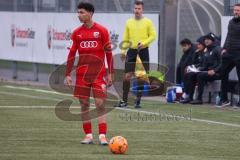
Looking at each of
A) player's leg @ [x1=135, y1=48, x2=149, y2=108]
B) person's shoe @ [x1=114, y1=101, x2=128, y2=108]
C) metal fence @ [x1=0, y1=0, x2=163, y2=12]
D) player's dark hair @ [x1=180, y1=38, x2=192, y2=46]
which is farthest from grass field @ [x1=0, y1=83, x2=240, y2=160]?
metal fence @ [x1=0, y1=0, x2=163, y2=12]

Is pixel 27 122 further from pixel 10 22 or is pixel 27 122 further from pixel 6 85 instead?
pixel 10 22

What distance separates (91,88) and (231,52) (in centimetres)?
690

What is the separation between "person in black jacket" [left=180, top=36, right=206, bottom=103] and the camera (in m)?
19.6

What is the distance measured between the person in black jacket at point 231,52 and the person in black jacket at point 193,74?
0.82 m

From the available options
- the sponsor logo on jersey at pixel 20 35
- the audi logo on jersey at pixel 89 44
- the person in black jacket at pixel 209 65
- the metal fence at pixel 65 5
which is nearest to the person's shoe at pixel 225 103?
the person in black jacket at pixel 209 65

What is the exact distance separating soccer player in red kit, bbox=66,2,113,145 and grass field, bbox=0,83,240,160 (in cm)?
65

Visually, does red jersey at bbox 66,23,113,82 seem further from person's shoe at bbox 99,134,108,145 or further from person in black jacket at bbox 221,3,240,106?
person in black jacket at bbox 221,3,240,106

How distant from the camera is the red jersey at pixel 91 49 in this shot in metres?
12.3

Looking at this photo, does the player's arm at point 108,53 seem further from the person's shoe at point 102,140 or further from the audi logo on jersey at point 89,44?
the person's shoe at point 102,140

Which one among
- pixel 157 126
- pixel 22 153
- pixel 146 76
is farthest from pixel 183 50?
pixel 22 153

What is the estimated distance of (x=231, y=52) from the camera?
736 inches

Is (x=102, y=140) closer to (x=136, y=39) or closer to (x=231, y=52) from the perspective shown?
(x=136, y=39)

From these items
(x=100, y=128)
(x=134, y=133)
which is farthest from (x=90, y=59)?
(x=134, y=133)

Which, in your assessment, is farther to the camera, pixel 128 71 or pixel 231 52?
pixel 128 71
